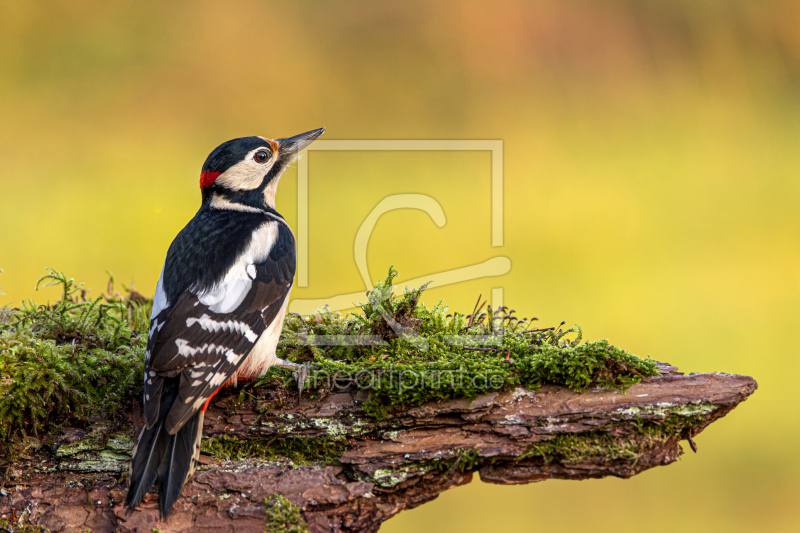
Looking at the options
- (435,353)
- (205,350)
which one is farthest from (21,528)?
(435,353)

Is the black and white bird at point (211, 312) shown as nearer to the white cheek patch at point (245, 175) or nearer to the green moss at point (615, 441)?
the white cheek patch at point (245, 175)

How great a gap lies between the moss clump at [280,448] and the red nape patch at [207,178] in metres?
→ 1.47

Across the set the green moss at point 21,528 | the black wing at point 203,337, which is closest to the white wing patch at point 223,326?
the black wing at point 203,337

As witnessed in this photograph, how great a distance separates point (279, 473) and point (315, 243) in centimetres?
387

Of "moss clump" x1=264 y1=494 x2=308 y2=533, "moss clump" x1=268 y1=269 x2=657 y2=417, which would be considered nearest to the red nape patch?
"moss clump" x1=268 y1=269 x2=657 y2=417

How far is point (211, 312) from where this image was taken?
102 inches

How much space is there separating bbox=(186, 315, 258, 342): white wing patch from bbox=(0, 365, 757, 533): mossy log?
37 cm

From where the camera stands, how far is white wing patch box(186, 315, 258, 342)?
253 cm

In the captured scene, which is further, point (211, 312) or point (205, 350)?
point (211, 312)

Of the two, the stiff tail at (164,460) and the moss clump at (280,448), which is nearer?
the stiff tail at (164,460)

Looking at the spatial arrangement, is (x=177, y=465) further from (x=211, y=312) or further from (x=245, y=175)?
(x=245, y=175)

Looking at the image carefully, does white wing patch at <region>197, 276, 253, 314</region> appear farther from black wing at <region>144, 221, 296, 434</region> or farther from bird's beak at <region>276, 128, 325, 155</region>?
bird's beak at <region>276, 128, 325, 155</region>

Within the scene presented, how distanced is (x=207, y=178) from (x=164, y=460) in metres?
1.59

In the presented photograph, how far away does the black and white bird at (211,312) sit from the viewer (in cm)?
235
